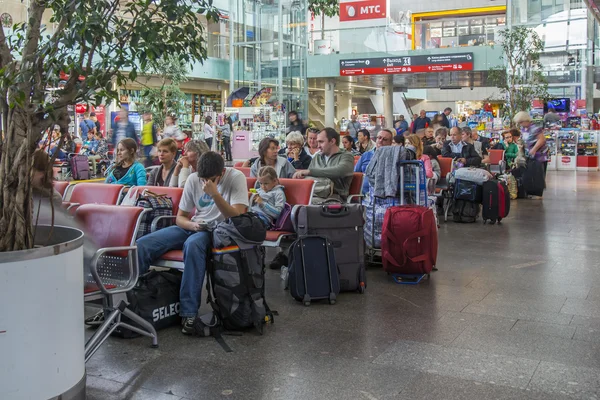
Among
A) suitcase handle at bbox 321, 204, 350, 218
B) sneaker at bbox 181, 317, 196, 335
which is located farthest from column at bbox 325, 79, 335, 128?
sneaker at bbox 181, 317, 196, 335

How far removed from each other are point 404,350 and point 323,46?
84.9 ft

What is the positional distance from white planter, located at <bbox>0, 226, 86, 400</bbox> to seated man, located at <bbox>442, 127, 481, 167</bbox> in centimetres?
918

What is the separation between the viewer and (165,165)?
7.31m

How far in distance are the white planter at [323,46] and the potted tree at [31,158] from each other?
26150 millimetres

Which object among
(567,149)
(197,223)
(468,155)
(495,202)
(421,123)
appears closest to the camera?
(197,223)

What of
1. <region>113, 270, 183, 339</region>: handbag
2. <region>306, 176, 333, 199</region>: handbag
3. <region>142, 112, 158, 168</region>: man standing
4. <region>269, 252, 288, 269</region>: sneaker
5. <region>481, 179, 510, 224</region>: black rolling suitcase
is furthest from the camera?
<region>142, 112, 158, 168</region>: man standing

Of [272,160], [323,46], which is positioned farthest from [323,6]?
[272,160]

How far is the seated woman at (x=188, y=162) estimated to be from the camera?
6770 millimetres

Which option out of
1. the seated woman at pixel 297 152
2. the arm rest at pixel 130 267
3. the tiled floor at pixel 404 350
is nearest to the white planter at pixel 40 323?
the tiled floor at pixel 404 350

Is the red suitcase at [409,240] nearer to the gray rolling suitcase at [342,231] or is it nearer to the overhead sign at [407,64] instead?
the gray rolling suitcase at [342,231]

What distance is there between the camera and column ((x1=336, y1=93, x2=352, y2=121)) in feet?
137

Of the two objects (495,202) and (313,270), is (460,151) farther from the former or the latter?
(313,270)

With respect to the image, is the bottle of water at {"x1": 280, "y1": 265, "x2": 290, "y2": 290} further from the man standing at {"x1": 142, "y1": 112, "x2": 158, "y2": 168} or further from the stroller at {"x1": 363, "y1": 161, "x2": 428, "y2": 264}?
the man standing at {"x1": 142, "y1": 112, "x2": 158, "y2": 168}

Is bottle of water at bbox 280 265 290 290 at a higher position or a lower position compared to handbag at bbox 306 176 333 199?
lower
